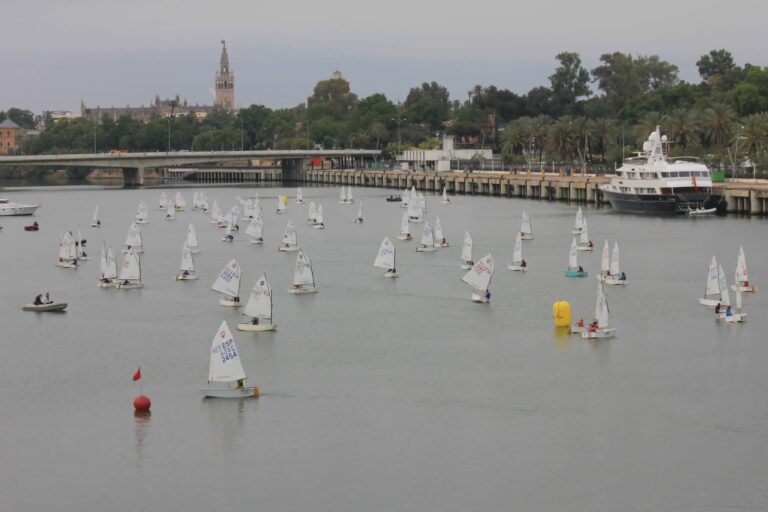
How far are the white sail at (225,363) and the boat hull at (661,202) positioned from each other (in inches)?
2957

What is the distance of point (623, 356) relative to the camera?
5388cm

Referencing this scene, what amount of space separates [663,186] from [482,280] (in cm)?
5344

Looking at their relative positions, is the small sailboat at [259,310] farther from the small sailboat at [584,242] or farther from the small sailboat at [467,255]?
the small sailboat at [584,242]

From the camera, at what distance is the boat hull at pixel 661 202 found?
380 feet

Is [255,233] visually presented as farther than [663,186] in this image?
No

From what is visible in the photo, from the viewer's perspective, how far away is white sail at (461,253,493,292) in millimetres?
67375

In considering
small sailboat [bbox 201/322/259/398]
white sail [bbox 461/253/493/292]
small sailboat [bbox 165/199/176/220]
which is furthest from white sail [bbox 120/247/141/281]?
small sailboat [bbox 165/199/176/220]

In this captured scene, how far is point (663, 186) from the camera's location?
117 m

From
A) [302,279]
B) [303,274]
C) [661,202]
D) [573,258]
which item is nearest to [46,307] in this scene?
[302,279]

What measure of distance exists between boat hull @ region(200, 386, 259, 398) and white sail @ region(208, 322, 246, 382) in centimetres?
36

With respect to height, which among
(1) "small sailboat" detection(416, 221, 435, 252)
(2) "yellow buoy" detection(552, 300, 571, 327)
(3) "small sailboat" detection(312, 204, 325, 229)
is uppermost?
(3) "small sailboat" detection(312, 204, 325, 229)

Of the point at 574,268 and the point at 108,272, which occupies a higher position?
the point at 574,268

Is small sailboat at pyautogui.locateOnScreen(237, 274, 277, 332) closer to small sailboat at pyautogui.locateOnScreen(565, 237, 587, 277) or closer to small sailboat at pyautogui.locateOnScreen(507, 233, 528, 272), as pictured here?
small sailboat at pyautogui.locateOnScreen(565, 237, 587, 277)

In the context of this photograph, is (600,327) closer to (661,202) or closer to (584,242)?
(584,242)
